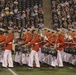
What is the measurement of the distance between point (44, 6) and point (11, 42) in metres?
13.1

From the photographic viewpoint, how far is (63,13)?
93.7 feet

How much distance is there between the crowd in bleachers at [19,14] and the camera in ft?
89.1

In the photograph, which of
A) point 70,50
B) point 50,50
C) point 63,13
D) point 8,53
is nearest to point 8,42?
point 8,53

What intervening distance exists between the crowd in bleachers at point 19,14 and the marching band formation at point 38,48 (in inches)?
334

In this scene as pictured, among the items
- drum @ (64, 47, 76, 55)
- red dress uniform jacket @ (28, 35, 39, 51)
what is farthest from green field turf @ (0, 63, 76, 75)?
drum @ (64, 47, 76, 55)

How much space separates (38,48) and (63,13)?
41.2ft

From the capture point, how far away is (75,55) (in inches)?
696

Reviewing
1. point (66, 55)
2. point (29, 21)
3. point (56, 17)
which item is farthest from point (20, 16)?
point (66, 55)

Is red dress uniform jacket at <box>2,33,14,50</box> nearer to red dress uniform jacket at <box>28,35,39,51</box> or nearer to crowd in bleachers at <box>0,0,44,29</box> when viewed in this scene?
red dress uniform jacket at <box>28,35,39,51</box>

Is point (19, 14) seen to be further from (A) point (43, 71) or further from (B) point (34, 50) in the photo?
(A) point (43, 71)

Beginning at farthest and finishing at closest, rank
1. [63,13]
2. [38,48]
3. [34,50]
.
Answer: [63,13] → [38,48] → [34,50]

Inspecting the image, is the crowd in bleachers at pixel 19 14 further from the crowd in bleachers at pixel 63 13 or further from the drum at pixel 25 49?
the drum at pixel 25 49

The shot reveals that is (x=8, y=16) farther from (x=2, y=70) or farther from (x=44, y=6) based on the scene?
(x=2, y=70)

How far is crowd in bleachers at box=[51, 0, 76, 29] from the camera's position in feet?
90.7
